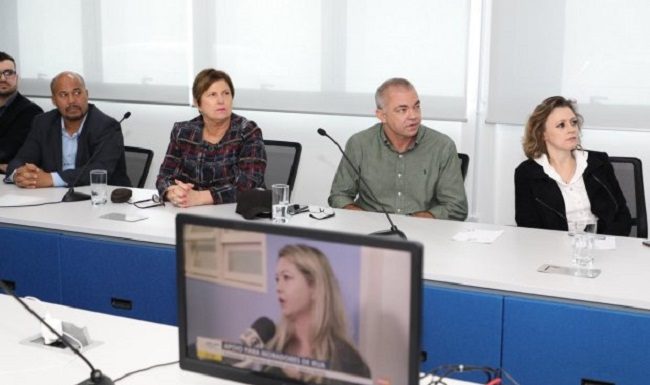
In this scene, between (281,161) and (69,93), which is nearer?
(281,161)

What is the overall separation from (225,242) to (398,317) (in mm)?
350

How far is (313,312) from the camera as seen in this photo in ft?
4.86

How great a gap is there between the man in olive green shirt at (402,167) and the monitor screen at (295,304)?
6.71ft

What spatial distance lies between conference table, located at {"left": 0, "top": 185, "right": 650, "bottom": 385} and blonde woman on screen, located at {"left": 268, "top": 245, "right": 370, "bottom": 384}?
0.98ft

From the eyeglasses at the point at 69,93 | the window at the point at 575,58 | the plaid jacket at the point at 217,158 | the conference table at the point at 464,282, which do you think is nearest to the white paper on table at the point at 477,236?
the conference table at the point at 464,282

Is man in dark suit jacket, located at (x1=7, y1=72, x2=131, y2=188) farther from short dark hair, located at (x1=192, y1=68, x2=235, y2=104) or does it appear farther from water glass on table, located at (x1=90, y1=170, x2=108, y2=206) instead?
short dark hair, located at (x1=192, y1=68, x2=235, y2=104)

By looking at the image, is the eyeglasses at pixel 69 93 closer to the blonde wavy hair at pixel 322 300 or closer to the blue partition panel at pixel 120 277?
the blue partition panel at pixel 120 277

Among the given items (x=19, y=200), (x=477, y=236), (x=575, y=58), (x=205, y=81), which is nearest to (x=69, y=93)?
(x=19, y=200)

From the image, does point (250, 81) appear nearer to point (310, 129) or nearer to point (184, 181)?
point (310, 129)

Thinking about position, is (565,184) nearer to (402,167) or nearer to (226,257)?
(402,167)

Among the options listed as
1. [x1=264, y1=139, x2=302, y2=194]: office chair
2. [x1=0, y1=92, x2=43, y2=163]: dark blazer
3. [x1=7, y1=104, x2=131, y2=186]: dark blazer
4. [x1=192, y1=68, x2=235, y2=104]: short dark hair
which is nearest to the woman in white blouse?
[x1=264, y1=139, x2=302, y2=194]: office chair

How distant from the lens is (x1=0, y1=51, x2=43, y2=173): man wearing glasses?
199 inches

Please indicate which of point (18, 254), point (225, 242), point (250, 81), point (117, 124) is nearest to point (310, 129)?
point (250, 81)
